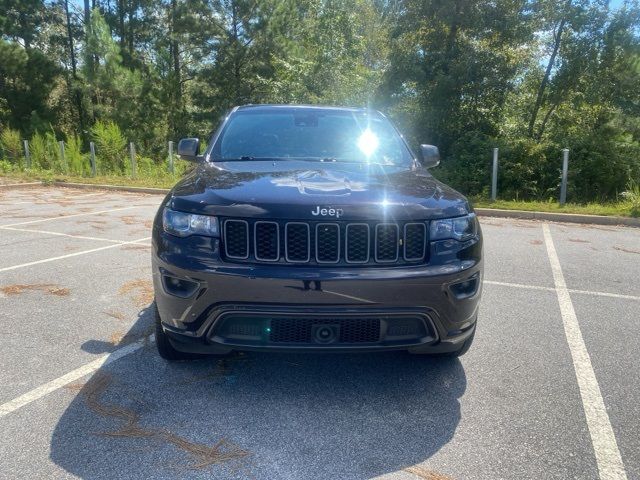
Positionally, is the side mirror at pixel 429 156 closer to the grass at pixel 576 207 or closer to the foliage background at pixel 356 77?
the grass at pixel 576 207

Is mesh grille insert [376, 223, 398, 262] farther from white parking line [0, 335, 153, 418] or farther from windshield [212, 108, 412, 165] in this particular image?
white parking line [0, 335, 153, 418]

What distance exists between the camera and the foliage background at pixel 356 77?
46.2 feet

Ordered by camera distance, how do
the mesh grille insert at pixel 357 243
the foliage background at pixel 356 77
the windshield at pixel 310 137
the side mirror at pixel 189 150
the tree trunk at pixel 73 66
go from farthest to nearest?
the tree trunk at pixel 73 66 → the foliage background at pixel 356 77 → the side mirror at pixel 189 150 → the windshield at pixel 310 137 → the mesh grille insert at pixel 357 243

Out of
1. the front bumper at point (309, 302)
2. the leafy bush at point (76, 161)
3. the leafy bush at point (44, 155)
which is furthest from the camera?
the leafy bush at point (44, 155)

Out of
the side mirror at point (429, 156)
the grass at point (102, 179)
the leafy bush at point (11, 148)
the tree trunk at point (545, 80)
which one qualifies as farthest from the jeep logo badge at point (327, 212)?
the leafy bush at point (11, 148)

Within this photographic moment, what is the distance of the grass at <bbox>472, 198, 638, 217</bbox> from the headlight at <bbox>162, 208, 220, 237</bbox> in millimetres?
9550

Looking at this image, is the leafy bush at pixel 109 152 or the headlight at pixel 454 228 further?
the leafy bush at pixel 109 152

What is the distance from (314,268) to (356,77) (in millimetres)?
18680

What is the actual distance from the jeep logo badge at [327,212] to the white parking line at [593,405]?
5.32ft

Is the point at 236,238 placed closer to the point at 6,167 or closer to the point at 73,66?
the point at 6,167

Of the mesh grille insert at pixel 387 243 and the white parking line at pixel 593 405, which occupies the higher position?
the mesh grille insert at pixel 387 243

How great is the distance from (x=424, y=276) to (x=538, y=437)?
0.94 metres

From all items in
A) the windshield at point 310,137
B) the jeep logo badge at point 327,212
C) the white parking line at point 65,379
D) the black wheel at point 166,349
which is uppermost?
the windshield at point 310,137

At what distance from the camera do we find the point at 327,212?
2.53 metres
